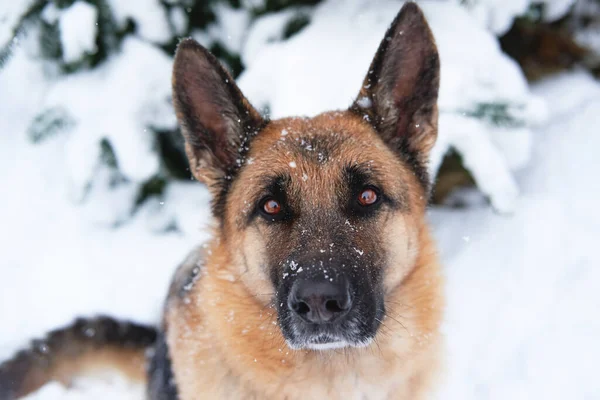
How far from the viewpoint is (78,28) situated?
12.3 ft

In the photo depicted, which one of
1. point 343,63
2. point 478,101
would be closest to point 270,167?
point 343,63

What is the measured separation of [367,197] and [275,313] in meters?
0.75

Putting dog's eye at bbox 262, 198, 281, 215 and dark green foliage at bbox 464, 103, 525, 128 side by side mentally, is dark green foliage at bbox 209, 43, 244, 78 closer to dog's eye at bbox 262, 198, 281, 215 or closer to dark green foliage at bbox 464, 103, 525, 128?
dark green foliage at bbox 464, 103, 525, 128

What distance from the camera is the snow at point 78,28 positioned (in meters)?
3.73

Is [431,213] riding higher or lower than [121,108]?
lower

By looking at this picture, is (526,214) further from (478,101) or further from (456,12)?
(456,12)

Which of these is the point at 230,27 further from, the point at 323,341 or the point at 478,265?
the point at 323,341

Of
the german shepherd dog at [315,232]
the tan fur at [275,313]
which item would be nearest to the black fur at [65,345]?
the german shepherd dog at [315,232]

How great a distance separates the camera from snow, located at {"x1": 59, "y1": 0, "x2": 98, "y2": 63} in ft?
12.2

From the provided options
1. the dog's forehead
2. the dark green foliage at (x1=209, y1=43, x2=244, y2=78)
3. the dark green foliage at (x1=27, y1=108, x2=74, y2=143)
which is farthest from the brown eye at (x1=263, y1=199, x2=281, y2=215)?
the dark green foliage at (x1=27, y1=108, x2=74, y2=143)

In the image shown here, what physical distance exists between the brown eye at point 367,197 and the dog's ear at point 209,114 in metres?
0.72

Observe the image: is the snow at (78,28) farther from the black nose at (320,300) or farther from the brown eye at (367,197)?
the black nose at (320,300)

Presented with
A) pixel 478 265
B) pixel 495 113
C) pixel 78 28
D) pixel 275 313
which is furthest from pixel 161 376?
Result: pixel 495 113

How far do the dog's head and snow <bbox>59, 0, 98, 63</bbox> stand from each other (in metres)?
1.58
